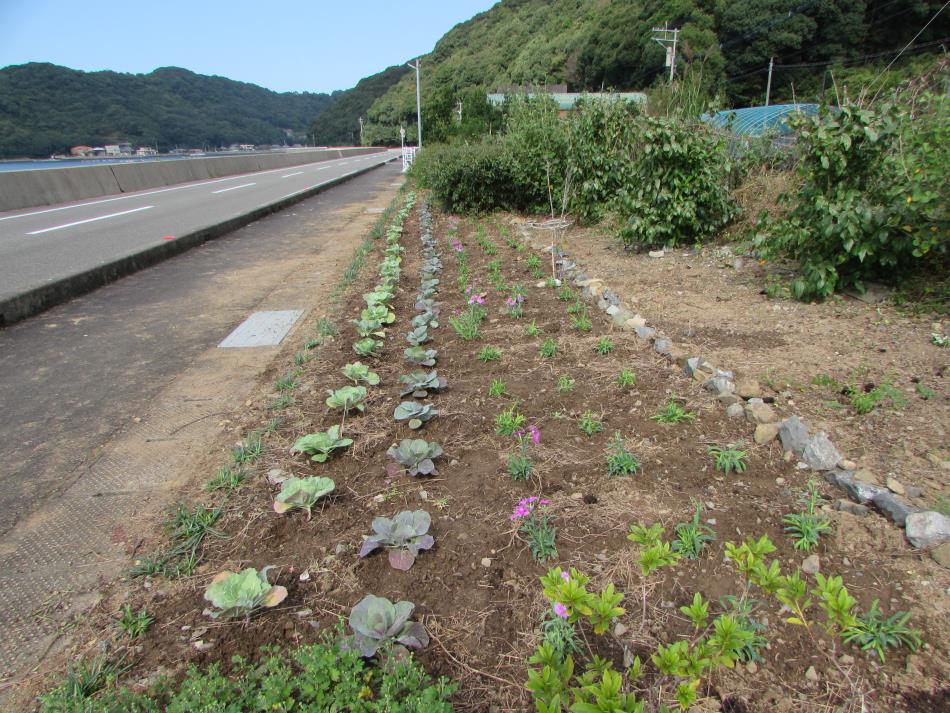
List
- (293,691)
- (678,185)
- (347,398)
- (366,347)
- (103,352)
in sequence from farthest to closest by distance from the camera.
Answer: (678,185), (103,352), (366,347), (347,398), (293,691)

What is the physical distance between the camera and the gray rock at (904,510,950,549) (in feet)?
6.50

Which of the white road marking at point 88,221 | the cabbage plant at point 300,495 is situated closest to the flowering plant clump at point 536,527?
the cabbage plant at point 300,495

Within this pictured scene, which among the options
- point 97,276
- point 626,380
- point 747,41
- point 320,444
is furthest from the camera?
point 747,41

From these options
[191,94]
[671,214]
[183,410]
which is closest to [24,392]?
[183,410]

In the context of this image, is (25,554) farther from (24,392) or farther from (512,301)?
(512,301)

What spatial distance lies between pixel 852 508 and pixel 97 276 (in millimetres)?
7423

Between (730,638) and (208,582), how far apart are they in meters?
1.73

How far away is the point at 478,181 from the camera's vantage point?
34.8 ft

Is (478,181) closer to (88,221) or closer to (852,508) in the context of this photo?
(88,221)

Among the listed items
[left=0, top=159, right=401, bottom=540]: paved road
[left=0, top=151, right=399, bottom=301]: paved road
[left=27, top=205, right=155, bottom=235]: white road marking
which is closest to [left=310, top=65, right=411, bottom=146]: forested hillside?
[left=0, top=151, right=399, bottom=301]: paved road

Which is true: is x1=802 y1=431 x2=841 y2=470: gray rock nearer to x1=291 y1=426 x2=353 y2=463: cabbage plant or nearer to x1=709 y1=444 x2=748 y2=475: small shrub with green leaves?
x1=709 y1=444 x2=748 y2=475: small shrub with green leaves

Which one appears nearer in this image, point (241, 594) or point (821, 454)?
point (241, 594)

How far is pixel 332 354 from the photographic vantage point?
13.6 feet

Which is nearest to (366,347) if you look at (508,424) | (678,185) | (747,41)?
(508,424)
